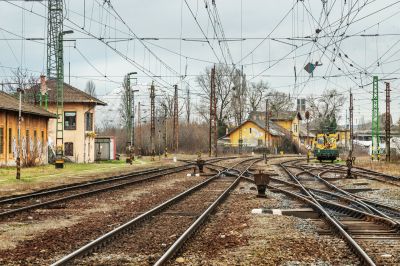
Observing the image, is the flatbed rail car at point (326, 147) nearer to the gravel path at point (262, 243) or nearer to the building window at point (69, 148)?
the building window at point (69, 148)

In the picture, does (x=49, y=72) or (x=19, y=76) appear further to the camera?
(x=19, y=76)

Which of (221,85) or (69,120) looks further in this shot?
(221,85)

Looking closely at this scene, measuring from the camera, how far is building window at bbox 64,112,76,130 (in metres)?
52.1

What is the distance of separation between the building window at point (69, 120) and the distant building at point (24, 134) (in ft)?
28.0

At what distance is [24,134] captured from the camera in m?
38.5

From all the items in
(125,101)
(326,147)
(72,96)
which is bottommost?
(326,147)

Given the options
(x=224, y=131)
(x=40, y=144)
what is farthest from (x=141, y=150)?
(x=40, y=144)

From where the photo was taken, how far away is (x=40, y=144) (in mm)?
41938

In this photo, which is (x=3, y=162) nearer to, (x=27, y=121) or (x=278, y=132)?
(x=27, y=121)

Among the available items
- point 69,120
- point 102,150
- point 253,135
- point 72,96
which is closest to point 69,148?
point 69,120

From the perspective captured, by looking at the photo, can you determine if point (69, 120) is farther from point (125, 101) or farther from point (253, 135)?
point (253, 135)

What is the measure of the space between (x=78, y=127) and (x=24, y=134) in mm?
13506

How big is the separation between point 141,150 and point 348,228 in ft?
224

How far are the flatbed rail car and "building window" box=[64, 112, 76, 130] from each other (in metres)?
23.6
